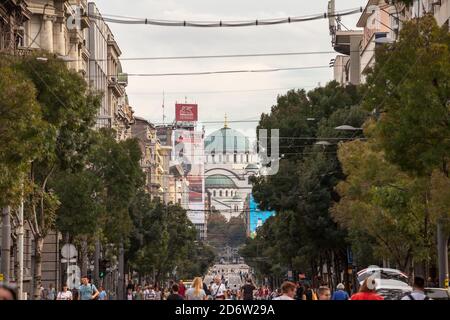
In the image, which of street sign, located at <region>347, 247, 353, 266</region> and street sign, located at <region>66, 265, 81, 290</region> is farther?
street sign, located at <region>347, 247, 353, 266</region>

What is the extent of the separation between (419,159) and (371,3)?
66.9 m

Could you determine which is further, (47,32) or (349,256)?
(349,256)

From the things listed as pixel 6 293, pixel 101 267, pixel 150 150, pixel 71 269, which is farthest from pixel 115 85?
pixel 6 293

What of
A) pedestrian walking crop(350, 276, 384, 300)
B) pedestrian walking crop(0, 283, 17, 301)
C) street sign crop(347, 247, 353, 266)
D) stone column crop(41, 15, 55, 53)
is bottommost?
pedestrian walking crop(0, 283, 17, 301)

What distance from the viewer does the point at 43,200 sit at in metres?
50.4

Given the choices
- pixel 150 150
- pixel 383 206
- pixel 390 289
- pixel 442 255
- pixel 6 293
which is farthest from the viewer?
pixel 150 150

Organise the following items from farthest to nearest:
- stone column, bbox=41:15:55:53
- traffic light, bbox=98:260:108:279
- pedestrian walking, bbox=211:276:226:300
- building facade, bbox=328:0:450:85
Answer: building facade, bbox=328:0:450:85
stone column, bbox=41:15:55:53
traffic light, bbox=98:260:108:279
pedestrian walking, bbox=211:276:226:300

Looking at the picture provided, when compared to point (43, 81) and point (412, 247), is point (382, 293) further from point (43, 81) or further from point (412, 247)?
point (412, 247)

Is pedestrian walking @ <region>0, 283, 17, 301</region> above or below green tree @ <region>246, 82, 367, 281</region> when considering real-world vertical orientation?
below

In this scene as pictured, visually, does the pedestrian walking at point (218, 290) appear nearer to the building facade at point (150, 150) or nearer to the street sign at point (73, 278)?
the street sign at point (73, 278)

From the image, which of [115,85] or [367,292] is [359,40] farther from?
[367,292]

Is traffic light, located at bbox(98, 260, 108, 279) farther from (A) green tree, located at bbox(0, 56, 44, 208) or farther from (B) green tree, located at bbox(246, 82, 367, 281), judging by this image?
(A) green tree, located at bbox(0, 56, 44, 208)

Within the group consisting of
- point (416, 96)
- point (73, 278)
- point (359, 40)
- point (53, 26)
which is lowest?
point (73, 278)

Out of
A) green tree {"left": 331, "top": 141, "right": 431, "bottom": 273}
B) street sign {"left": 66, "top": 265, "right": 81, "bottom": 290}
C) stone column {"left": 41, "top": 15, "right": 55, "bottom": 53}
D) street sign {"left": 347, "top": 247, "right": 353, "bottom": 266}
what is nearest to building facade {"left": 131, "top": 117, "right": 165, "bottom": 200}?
street sign {"left": 347, "top": 247, "right": 353, "bottom": 266}
